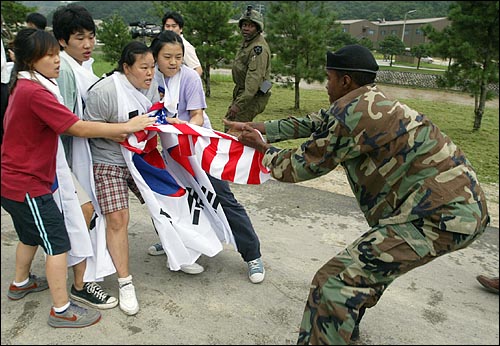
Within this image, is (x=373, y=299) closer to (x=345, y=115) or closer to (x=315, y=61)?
(x=345, y=115)

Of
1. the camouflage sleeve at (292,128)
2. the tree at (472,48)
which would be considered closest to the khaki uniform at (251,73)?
the camouflage sleeve at (292,128)

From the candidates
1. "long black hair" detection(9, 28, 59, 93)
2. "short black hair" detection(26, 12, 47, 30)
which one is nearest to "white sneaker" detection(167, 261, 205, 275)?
"long black hair" detection(9, 28, 59, 93)

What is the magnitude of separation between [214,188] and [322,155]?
125cm

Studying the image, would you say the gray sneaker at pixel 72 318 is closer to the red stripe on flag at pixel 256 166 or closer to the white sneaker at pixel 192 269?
the white sneaker at pixel 192 269

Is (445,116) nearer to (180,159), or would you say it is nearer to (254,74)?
(254,74)

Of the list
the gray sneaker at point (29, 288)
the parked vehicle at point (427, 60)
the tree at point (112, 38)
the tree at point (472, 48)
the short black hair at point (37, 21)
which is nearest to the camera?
the gray sneaker at point (29, 288)

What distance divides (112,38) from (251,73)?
49.4 feet

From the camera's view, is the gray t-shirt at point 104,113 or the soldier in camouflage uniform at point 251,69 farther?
the soldier in camouflage uniform at point 251,69

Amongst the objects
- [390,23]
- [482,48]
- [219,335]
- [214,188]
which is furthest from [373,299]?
[482,48]

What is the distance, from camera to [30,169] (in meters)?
2.45

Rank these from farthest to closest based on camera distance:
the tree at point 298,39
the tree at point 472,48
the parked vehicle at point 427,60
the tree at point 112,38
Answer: the tree at point 112,38 → the tree at point 298,39 → the parked vehicle at point 427,60 → the tree at point 472,48

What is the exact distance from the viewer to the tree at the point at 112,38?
18.5 meters

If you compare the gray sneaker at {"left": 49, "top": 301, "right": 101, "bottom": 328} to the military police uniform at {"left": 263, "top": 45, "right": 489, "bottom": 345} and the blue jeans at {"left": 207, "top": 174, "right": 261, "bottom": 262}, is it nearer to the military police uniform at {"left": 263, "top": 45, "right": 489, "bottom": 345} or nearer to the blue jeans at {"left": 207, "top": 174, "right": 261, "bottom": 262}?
the blue jeans at {"left": 207, "top": 174, "right": 261, "bottom": 262}

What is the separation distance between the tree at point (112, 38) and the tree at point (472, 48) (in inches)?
506
